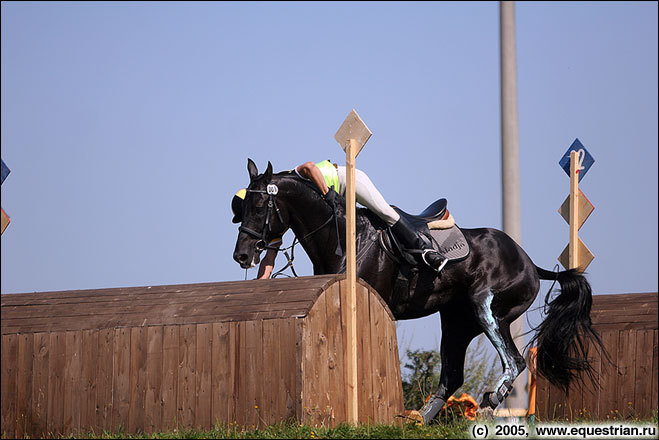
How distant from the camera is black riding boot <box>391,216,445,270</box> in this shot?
9484mm

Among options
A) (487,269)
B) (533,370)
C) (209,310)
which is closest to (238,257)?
(209,310)

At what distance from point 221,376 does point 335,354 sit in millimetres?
941

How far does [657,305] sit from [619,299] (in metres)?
0.49

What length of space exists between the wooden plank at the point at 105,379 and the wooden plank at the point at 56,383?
36 cm

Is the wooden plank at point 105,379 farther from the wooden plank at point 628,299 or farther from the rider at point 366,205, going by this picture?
the wooden plank at point 628,299

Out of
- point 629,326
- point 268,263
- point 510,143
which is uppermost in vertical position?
point 510,143

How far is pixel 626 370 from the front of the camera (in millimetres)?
10055

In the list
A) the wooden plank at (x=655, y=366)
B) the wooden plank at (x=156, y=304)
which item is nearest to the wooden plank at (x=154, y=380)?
the wooden plank at (x=156, y=304)

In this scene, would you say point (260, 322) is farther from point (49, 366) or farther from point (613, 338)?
point (613, 338)

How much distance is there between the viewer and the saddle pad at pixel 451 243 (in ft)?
32.2

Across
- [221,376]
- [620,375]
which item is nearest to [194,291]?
[221,376]

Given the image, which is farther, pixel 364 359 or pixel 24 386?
pixel 24 386

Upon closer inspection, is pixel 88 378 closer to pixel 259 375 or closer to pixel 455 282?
pixel 259 375

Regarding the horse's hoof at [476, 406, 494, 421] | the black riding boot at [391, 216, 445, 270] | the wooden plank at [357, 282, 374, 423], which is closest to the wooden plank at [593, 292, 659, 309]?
the horse's hoof at [476, 406, 494, 421]
